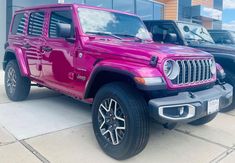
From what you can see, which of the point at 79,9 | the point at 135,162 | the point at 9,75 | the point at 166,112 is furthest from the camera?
the point at 9,75

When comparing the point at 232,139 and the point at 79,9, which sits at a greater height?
the point at 79,9

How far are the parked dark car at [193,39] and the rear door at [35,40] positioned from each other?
253cm

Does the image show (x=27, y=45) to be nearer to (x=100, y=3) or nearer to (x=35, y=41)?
(x=35, y=41)

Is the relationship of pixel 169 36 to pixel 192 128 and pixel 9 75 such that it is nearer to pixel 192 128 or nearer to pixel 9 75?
pixel 192 128

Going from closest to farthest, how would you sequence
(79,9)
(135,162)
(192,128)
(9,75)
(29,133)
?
(135,162), (29,133), (79,9), (192,128), (9,75)

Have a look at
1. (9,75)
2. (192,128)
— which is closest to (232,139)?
(192,128)

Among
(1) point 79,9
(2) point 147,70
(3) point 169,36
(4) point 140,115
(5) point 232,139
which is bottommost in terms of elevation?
(5) point 232,139

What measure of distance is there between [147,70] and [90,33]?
4.43 ft

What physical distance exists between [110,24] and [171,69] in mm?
1569

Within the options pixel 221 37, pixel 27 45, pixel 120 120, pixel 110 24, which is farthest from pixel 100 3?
pixel 120 120

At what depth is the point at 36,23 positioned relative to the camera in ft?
15.9

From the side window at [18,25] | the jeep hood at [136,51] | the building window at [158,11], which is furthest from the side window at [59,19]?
the building window at [158,11]

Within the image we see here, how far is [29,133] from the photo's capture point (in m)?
3.72

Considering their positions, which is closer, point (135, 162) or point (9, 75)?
point (135, 162)
